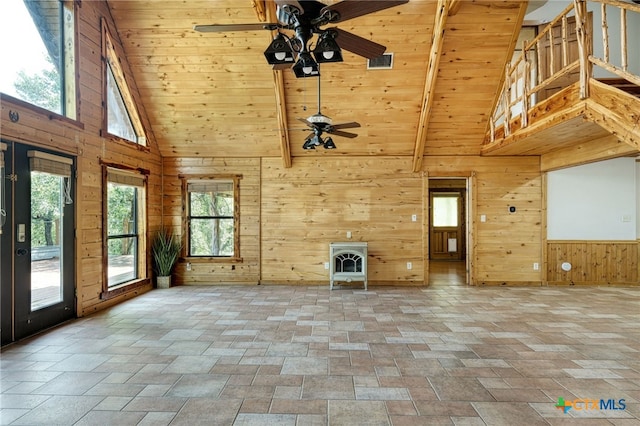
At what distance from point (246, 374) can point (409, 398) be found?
1352 mm

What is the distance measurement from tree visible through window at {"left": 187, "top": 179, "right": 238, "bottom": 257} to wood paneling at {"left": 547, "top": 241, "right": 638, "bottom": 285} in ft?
20.7

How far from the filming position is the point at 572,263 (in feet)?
20.7

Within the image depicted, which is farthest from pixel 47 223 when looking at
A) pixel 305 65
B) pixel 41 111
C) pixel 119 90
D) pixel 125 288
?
pixel 305 65

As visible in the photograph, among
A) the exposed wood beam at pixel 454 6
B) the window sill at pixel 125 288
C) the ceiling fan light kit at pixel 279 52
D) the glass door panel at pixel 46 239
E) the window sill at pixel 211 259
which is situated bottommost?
the window sill at pixel 125 288

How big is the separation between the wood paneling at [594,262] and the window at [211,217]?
632 cm

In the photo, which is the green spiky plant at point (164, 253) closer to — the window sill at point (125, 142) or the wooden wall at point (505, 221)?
the window sill at point (125, 142)

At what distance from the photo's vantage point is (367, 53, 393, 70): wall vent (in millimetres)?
5000

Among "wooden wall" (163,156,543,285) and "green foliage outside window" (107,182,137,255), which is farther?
"wooden wall" (163,156,543,285)

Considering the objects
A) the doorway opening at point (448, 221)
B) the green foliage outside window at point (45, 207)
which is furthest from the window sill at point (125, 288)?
the doorway opening at point (448, 221)

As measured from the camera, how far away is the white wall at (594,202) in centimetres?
625

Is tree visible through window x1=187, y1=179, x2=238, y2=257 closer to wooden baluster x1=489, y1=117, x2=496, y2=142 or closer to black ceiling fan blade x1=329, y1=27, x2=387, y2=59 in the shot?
black ceiling fan blade x1=329, y1=27, x2=387, y2=59

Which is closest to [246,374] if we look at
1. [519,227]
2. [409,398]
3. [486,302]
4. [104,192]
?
[409,398]

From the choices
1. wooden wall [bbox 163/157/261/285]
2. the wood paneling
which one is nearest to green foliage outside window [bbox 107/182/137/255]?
wooden wall [bbox 163/157/261/285]

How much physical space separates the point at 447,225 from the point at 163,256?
843cm
